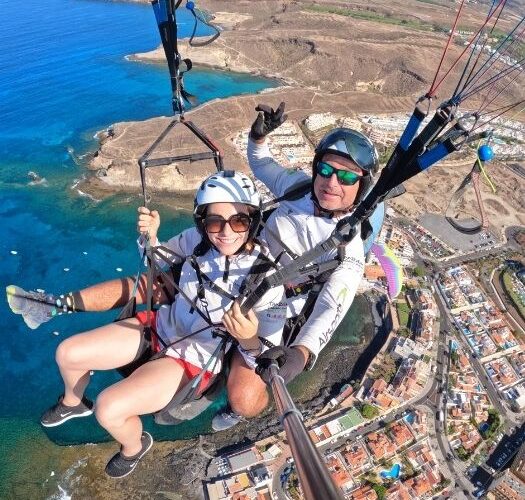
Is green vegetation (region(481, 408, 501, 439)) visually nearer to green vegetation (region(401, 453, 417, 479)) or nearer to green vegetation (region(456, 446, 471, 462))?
green vegetation (region(456, 446, 471, 462))

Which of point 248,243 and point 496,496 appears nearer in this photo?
point 248,243

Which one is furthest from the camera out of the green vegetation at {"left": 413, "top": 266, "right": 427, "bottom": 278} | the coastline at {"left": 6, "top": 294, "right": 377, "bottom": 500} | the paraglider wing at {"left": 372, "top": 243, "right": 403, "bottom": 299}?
the green vegetation at {"left": 413, "top": 266, "right": 427, "bottom": 278}

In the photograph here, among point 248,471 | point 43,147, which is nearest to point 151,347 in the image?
point 248,471

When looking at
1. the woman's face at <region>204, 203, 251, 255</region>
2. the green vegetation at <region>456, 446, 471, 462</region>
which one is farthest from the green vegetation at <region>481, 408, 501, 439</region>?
the woman's face at <region>204, 203, 251, 255</region>

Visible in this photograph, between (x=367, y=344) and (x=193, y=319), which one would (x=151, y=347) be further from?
(x=367, y=344)

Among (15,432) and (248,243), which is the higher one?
(248,243)

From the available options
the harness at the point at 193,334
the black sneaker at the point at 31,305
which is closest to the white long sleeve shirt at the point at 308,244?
the harness at the point at 193,334
